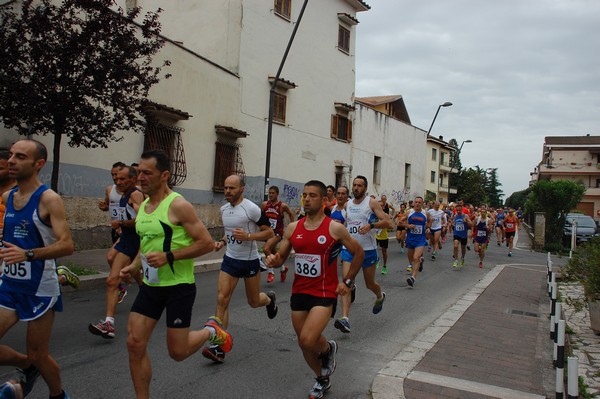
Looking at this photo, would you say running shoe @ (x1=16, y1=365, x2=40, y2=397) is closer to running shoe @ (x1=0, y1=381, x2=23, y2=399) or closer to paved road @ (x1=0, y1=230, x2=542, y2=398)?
running shoe @ (x1=0, y1=381, x2=23, y2=399)

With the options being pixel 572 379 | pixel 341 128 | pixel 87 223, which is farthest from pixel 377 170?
pixel 572 379

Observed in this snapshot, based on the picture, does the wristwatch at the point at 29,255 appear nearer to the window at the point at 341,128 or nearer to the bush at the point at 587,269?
the bush at the point at 587,269

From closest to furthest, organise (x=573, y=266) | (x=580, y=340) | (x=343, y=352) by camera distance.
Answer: (x=343, y=352), (x=580, y=340), (x=573, y=266)

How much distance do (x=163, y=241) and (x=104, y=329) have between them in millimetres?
2555

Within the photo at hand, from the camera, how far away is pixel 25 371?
12.5 feet

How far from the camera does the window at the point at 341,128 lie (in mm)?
26578

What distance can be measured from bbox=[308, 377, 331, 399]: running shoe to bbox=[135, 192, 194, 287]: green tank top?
5.06ft

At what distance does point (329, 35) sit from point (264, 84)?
640 centimetres

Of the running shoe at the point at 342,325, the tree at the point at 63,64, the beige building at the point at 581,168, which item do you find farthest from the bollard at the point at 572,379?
the beige building at the point at 581,168

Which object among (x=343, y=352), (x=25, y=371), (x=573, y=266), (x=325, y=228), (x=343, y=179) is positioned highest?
(x=343, y=179)

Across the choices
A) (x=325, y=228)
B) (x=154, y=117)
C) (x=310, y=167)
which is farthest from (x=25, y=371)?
(x=310, y=167)

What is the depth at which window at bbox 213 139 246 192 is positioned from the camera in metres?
18.7

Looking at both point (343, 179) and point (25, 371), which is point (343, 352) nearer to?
point (25, 371)

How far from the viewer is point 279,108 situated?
883 inches
